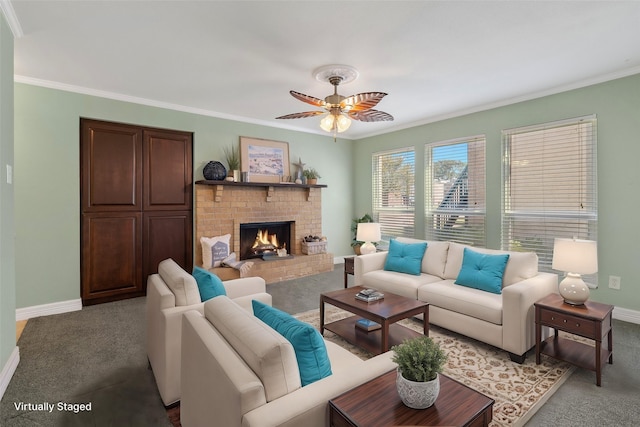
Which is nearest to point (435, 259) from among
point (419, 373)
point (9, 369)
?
point (419, 373)

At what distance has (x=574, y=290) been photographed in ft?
8.22

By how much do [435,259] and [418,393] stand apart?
2.81m

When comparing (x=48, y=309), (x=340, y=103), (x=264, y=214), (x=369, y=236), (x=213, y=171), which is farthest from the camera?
(x=264, y=214)

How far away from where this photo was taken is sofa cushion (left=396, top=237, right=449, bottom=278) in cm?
371

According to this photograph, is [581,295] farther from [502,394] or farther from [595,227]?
[595,227]

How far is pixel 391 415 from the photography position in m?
1.14

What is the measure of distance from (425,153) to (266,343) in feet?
15.9

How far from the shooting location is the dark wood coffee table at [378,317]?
2494 millimetres

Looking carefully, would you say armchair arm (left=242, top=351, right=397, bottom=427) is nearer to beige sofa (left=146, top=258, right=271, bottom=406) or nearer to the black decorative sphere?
beige sofa (left=146, top=258, right=271, bottom=406)

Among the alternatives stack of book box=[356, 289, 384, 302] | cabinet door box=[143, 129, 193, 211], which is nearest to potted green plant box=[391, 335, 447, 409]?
stack of book box=[356, 289, 384, 302]

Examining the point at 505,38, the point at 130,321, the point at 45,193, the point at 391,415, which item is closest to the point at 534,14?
the point at 505,38

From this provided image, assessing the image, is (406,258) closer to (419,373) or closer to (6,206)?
(419,373)

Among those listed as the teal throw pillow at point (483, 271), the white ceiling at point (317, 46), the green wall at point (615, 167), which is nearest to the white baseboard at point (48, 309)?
the white ceiling at point (317, 46)

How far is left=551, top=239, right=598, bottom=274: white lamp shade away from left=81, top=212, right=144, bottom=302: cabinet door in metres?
4.79
